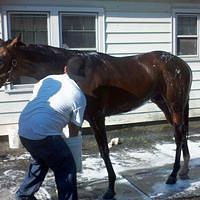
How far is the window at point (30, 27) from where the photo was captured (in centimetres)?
770

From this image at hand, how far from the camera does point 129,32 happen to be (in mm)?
8547

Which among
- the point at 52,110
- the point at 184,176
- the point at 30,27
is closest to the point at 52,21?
the point at 30,27

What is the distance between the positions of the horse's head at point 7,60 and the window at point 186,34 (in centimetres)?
540

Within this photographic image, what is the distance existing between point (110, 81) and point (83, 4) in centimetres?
370

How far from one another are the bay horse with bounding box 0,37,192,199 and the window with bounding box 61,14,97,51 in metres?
3.14

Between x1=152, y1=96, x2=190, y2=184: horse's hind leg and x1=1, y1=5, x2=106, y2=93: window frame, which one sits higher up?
x1=1, y1=5, x2=106, y2=93: window frame

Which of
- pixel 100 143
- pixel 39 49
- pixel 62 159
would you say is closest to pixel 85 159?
pixel 100 143

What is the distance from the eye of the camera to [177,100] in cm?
524

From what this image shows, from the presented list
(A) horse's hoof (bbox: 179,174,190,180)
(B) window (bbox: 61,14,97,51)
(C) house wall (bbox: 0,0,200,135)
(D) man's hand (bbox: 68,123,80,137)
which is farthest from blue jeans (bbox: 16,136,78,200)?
(B) window (bbox: 61,14,97,51)

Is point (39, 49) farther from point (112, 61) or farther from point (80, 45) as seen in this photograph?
point (80, 45)

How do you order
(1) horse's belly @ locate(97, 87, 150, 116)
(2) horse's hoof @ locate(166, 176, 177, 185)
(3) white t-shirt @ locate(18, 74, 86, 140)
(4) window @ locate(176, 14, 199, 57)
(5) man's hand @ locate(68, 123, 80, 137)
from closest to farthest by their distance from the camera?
1. (3) white t-shirt @ locate(18, 74, 86, 140)
2. (5) man's hand @ locate(68, 123, 80, 137)
3. (1) horse's belly @ locate(97, 87, 150, 116)
4. (2) horse's hoof @ locate(166, 176, 177, 185)
5. (4) window @ locate(176, 14, 199, 57)

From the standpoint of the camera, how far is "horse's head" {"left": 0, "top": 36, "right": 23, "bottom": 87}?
4418 millimetres

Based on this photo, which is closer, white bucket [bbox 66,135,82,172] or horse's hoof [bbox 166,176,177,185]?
white bucket [bbox 66,135,82,172]

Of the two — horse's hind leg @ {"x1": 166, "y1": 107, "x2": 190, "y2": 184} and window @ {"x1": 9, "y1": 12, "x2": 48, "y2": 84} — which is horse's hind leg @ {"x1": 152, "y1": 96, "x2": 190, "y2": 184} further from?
window @ {"x1": 9, "y1": 12, "x2": 48, "y2": 84}
